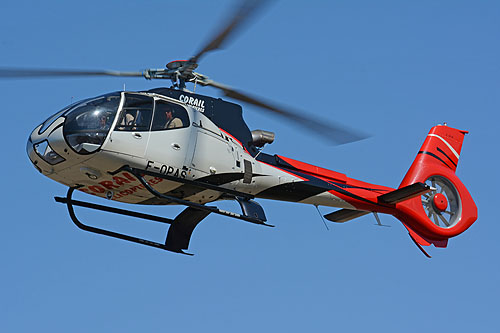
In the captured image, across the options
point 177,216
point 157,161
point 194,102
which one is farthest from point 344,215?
point 157,161

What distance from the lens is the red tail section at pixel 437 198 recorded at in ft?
60.4

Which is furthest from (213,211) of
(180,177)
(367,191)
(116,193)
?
(367,191)

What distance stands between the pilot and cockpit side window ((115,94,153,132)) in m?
0.34

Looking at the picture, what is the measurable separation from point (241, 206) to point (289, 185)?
1375 mm

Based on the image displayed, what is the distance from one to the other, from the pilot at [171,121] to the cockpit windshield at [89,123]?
92 cm

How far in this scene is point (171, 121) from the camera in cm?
1388

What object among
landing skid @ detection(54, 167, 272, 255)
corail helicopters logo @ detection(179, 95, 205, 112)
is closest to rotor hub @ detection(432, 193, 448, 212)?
landing skid @ detection(54, 167, 272, 255)

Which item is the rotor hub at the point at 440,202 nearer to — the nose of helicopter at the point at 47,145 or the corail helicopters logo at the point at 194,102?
the corail helicopters logo at the point at 194,102

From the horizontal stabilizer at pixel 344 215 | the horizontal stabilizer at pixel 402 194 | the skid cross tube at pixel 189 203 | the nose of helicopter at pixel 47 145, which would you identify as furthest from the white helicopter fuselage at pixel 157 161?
the horizontal stabilizer at pixel 402 194

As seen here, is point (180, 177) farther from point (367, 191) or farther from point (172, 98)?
point (367, 191)

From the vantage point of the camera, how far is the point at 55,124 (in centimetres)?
1323

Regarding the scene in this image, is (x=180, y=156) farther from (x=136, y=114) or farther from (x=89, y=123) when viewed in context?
(x=89, y=123)

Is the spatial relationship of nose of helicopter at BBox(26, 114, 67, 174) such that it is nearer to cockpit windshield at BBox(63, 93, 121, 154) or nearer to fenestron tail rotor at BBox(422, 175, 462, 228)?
cockpit windshield at BBox(63, 93, 121, 154)

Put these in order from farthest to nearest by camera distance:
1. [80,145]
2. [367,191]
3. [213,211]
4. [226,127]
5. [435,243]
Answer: [435,243] → [367,191] → [226,127] → [213,211] → [80,145]
